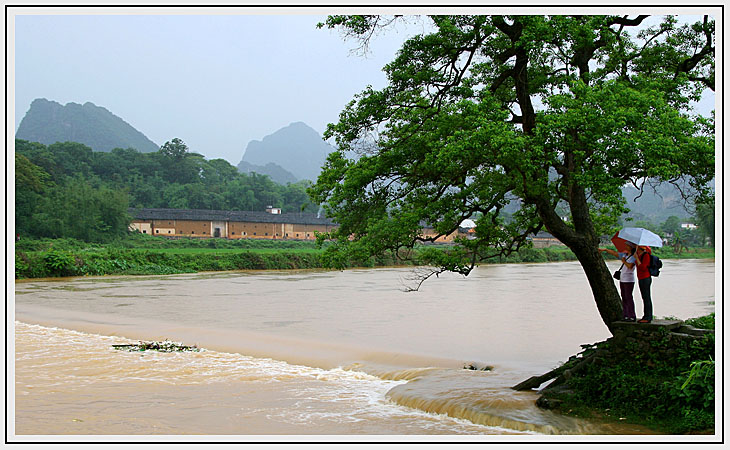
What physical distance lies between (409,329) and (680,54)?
835 cm

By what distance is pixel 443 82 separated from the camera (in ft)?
23.8

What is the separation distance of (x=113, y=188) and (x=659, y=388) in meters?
54.2

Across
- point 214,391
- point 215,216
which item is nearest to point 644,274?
point 214,391

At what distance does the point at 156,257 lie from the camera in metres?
33.3

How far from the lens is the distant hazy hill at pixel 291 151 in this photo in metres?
157

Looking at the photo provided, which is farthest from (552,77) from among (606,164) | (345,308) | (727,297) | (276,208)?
(276,208)

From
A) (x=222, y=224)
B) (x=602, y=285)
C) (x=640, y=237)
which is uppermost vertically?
(x=222, y=224)

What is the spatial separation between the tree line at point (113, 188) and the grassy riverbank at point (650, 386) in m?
31.5

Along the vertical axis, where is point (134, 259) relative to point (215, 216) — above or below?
below

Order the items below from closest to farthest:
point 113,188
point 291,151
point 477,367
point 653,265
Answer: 1. point 653,265
2. point 477,367
3. point 113,188
4. point 291,151

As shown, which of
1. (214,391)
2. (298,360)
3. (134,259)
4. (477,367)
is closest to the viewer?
(214,391)

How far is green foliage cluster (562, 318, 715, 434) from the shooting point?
5332 mm

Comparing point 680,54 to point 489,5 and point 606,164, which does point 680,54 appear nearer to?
point 606,164

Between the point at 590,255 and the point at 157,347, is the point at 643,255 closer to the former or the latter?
the point at 590,255
